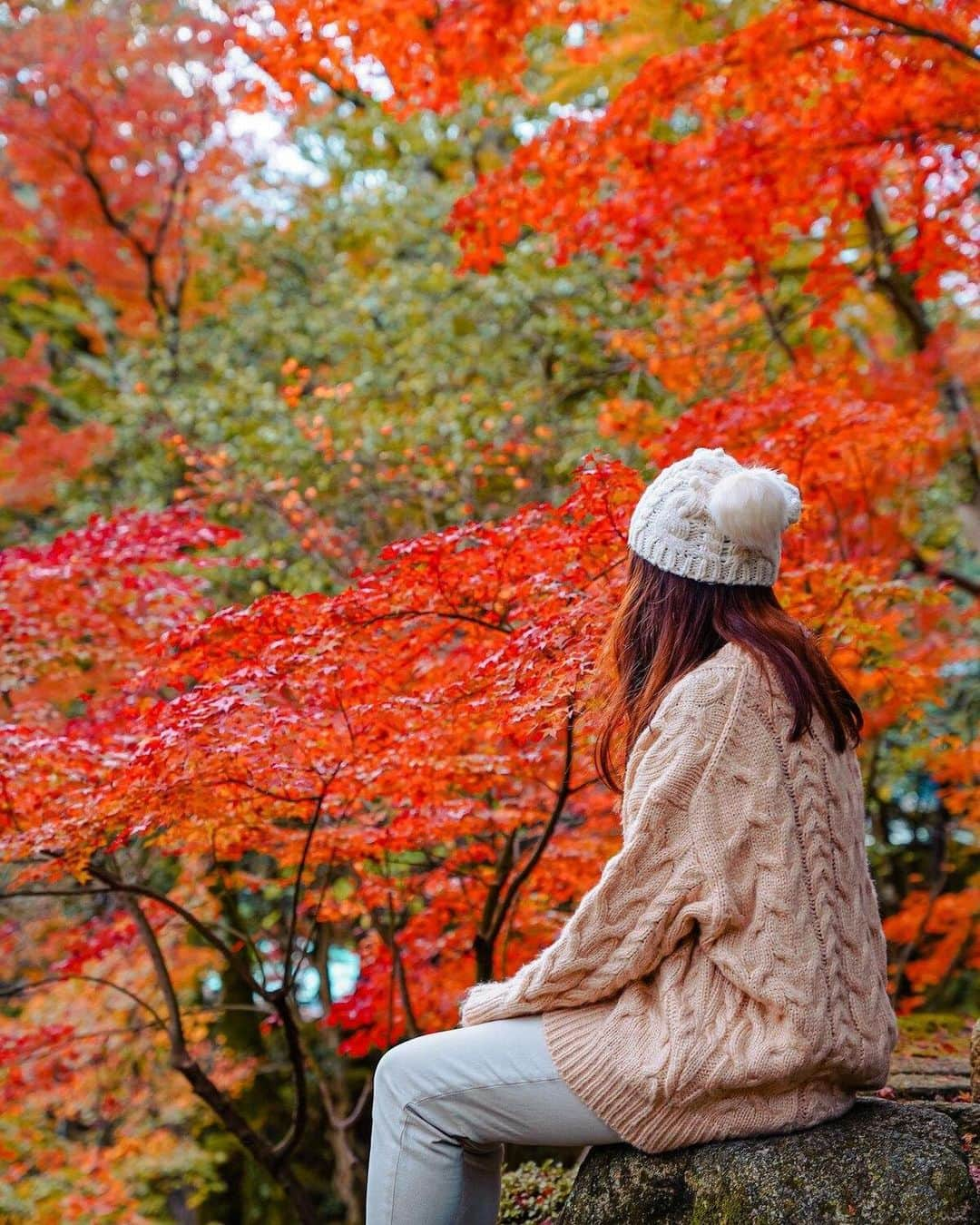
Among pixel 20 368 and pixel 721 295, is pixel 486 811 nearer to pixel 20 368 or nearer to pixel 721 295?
pixel 721 295

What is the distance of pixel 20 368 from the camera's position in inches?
428

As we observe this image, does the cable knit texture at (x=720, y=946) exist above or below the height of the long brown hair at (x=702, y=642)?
below

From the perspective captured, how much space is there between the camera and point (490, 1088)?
6.95ft

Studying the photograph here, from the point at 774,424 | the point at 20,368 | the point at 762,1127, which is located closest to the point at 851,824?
the point at 762,1127

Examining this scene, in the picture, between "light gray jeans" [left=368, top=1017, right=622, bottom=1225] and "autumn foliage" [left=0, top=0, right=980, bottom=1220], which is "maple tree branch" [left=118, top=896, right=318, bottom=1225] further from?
"light gray jeans" [left=368, top=1017, right=622, bottom=1225]

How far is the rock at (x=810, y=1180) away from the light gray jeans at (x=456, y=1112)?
0.37 ft

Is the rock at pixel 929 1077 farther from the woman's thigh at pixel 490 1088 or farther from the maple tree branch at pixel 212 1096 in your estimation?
the maple tree branch at pixel 212 1096

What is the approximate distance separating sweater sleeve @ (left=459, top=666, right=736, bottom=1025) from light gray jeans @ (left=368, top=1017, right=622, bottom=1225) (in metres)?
0.13

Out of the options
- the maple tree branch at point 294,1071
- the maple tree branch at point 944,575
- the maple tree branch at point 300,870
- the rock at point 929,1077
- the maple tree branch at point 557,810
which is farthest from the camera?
the maple tree branch at point 944,575

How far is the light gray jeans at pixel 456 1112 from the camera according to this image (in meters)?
2.12

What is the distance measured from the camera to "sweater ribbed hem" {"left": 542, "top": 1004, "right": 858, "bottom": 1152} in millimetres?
2072

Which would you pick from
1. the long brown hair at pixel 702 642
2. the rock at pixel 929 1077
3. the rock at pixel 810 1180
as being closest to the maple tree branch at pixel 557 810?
the long brown hair at pixel 702 642

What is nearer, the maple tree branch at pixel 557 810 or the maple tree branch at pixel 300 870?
the maple tree branch at pixel 557 810

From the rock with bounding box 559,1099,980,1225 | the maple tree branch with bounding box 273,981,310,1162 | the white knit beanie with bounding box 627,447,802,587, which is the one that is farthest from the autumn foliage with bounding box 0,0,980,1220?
the rock with bounding box 559,1099,980,1225
